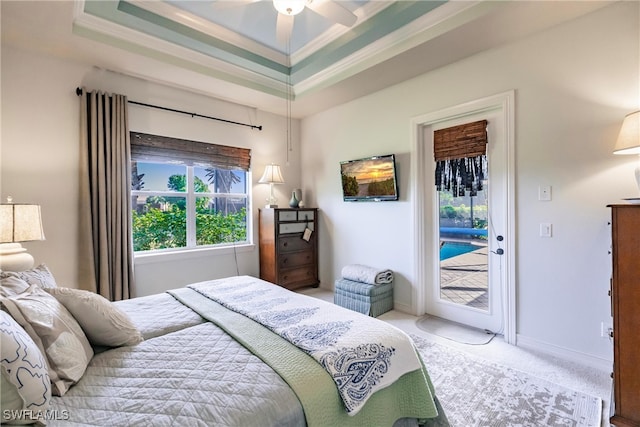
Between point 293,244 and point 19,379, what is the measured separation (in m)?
3.42

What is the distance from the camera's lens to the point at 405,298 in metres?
3.50

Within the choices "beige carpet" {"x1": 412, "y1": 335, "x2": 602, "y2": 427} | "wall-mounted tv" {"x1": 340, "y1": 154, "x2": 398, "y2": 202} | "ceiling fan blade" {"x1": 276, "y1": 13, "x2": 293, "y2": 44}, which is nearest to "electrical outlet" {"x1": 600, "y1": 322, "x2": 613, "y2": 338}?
"beige carpet" {"x1": 412, "y1": 335, "x2": 602, "y2": 427}

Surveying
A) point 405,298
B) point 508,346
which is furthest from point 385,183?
point 508,346

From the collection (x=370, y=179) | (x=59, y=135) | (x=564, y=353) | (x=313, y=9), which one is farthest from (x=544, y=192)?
(x=59, y=135)

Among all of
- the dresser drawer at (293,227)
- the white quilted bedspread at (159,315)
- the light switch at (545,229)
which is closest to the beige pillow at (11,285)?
the white quilted bedspread at (159,315)

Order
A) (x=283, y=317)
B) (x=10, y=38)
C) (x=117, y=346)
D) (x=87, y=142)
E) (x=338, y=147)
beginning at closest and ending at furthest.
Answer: (x=117, y=346)
(x=283, y=317)
(x=10, y=38)
(x=87, y=142)
(x=338, y=147)

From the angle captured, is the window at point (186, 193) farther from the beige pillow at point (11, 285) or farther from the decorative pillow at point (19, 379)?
the decorative pillow at point (19, 379)

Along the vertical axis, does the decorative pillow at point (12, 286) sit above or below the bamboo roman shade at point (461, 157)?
below

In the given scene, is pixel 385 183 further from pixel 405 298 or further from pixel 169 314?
pixel 169 314

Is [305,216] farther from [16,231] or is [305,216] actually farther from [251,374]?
[251,374]

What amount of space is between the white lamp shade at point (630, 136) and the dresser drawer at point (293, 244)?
3.37 m

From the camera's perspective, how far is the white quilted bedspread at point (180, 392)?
0.96m

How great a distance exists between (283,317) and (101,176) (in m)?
2.60

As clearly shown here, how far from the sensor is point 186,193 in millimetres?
3816
